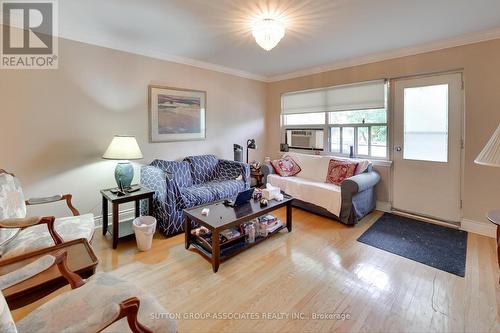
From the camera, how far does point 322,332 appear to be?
159cm

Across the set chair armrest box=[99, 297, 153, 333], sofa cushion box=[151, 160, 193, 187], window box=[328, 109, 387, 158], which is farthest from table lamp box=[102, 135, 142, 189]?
window box=[328, 109, 387, 158]

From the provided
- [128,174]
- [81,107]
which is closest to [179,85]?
[81,107]

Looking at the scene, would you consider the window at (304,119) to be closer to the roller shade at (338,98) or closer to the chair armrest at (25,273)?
the roller shade at (338,98)

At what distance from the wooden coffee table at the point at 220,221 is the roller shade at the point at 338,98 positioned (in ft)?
7.55

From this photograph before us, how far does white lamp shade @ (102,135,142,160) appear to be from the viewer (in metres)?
2.80

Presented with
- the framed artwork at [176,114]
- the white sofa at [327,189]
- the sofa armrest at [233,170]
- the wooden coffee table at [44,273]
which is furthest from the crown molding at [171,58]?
the wooden coffee table at [44,273]

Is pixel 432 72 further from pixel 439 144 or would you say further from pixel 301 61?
pixel 301 61

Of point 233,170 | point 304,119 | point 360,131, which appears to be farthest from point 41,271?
point 304,119

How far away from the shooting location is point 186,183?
359 cm

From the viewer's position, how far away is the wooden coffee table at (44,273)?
3.94ft

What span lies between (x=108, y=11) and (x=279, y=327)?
10.2 ft

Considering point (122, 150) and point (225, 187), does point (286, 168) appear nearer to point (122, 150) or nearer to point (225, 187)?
point (225, 187)

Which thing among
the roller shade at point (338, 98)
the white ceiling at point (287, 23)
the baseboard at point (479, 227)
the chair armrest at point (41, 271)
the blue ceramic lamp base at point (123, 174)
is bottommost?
the baseboard at point (479, 227)

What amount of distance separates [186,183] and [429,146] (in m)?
3.43
